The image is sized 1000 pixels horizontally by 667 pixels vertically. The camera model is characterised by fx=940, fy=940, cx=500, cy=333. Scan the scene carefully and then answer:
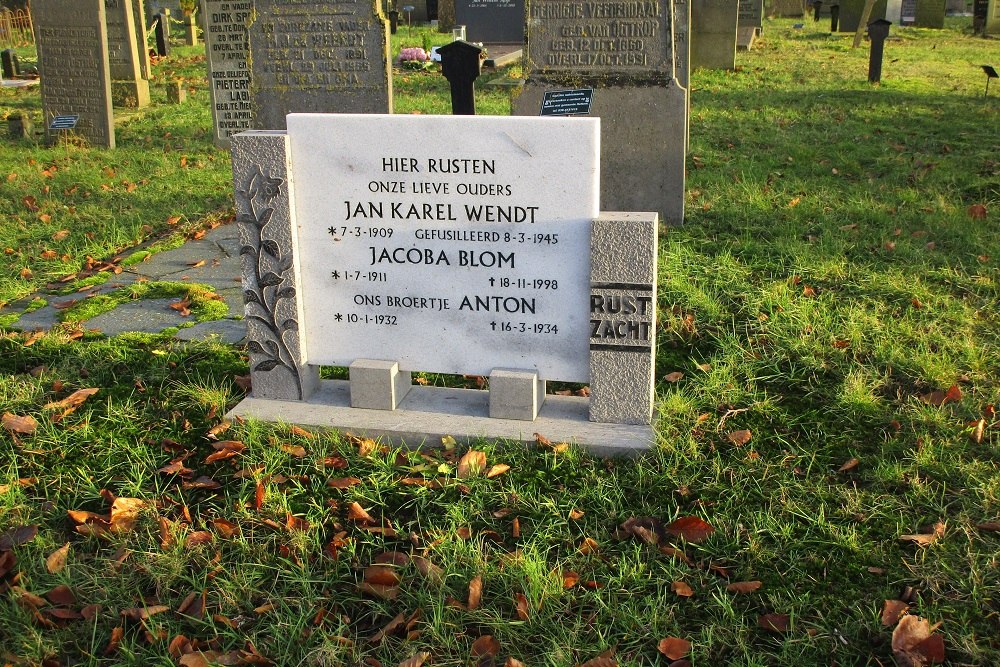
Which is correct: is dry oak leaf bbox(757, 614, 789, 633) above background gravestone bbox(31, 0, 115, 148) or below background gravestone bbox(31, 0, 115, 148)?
below

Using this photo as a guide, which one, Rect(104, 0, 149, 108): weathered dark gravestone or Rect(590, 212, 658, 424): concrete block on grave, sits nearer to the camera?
Rect(590, 212, 658, 424): concrete block on grave

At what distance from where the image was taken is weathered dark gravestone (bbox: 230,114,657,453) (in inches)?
143

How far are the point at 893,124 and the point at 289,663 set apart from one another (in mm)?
9334

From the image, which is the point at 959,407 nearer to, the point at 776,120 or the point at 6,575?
the point at 6,575

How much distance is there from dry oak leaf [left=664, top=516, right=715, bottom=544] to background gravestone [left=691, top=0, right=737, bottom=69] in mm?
12600

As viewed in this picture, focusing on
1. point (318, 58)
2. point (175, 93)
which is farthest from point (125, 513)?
point (175, 93)

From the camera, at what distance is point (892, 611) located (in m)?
2.82

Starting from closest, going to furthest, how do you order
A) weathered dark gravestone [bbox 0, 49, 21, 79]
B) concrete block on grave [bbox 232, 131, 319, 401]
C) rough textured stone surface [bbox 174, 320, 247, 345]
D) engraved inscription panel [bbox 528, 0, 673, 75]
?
1. concrete block on grave [bbox 232, 131, 319, 401]
2. rough textured stone surface [bbox 174, 320, 247, 345]
3. engraved inscription panel [bbox 528, 0, 673, 75]
4. weathered dark gravestone [bbox 0, 49, 21, 79]

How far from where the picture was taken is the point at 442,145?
3707 mm

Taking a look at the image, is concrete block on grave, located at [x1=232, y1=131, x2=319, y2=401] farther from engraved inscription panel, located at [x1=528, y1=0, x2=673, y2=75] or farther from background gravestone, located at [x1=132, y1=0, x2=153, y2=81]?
background gravestone, located at [x1=132, y1=0, x2=153, y2=81]

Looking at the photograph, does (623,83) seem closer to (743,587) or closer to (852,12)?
(743,587)

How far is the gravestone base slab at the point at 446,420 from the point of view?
375 centimetres

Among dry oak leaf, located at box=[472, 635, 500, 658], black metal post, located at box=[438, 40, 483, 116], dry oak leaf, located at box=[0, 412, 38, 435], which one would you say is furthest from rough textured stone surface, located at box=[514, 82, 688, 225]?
dry oak leaf, located at box=[472, 635, 500, 658]

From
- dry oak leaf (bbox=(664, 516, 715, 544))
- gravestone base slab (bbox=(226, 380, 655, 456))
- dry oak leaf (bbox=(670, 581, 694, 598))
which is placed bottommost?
dry oak leaf (bbox=(670, 581, 694, 598))
